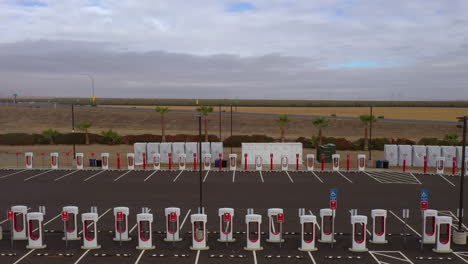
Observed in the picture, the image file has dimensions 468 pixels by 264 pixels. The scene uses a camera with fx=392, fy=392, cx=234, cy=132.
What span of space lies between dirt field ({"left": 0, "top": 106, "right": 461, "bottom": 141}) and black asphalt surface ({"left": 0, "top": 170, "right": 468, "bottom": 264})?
1552 inches

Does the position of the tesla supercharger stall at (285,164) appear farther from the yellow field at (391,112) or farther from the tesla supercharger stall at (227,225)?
the yellow field at (391,112)

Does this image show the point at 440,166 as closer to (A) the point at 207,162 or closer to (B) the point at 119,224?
(A) the point at 207,162

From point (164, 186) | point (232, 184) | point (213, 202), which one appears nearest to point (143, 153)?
point (164, 186)

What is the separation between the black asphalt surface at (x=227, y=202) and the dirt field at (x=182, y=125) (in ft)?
129

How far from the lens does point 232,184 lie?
28000 mm

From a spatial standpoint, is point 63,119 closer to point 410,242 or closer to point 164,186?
point 164,186

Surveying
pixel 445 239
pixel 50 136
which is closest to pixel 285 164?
pixel 445 239

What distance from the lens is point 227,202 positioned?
22.6 metres

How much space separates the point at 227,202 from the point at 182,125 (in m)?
65.5

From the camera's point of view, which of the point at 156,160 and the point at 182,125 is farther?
the point at 182,125

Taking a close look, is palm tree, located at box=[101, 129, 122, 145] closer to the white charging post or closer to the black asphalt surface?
the black asphalt surface

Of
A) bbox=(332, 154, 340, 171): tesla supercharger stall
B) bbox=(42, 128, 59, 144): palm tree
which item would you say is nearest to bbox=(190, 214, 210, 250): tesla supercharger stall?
bbox=(332, 154, 340, 171): tesla supercharger stall

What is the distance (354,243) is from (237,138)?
130 ft

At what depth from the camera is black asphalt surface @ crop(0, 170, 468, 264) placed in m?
14.6
